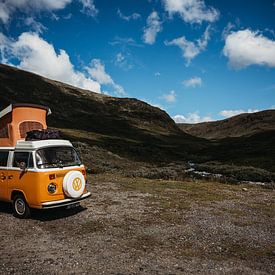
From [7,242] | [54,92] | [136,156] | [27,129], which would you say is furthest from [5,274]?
[54,92]

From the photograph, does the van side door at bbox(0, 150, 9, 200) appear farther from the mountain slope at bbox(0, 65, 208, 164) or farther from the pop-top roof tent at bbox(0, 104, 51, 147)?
the mountain slope at bbox(0, 65, 208, 164)

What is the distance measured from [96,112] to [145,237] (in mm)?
138848

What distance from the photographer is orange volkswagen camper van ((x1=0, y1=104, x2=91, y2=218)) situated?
15.1 metres

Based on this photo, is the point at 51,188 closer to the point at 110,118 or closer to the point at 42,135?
the point at 42,135

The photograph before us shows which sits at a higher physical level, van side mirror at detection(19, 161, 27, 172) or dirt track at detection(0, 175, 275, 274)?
van side mirror at detection(19, 161, 27, 172)

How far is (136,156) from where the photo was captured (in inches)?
2685

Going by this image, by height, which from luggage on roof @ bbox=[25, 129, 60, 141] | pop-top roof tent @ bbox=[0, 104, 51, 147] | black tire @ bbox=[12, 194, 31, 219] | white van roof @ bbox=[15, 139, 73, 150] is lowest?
black tire @ bbox=[12, 194, 31, 219]

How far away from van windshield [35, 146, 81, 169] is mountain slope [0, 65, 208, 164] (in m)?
84.7

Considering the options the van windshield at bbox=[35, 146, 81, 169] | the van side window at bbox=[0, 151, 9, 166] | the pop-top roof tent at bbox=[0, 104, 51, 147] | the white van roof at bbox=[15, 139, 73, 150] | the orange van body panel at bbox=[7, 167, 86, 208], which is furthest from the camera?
the pop-top roof tent at bbox=[0, 104, 51, 147]

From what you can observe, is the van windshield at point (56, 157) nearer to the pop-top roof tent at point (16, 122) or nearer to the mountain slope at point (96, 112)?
the pop-top roof tent at point (16, 122)

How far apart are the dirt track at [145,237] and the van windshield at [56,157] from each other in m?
2.50

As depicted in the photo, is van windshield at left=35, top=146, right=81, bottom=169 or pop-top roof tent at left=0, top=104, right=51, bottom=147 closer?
van windshield at left=35, top=146, right=81, bottom=169

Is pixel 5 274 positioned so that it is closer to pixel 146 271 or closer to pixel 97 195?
pixel 146 271

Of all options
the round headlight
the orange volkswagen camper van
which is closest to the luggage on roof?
the orange volkswagen camper van
